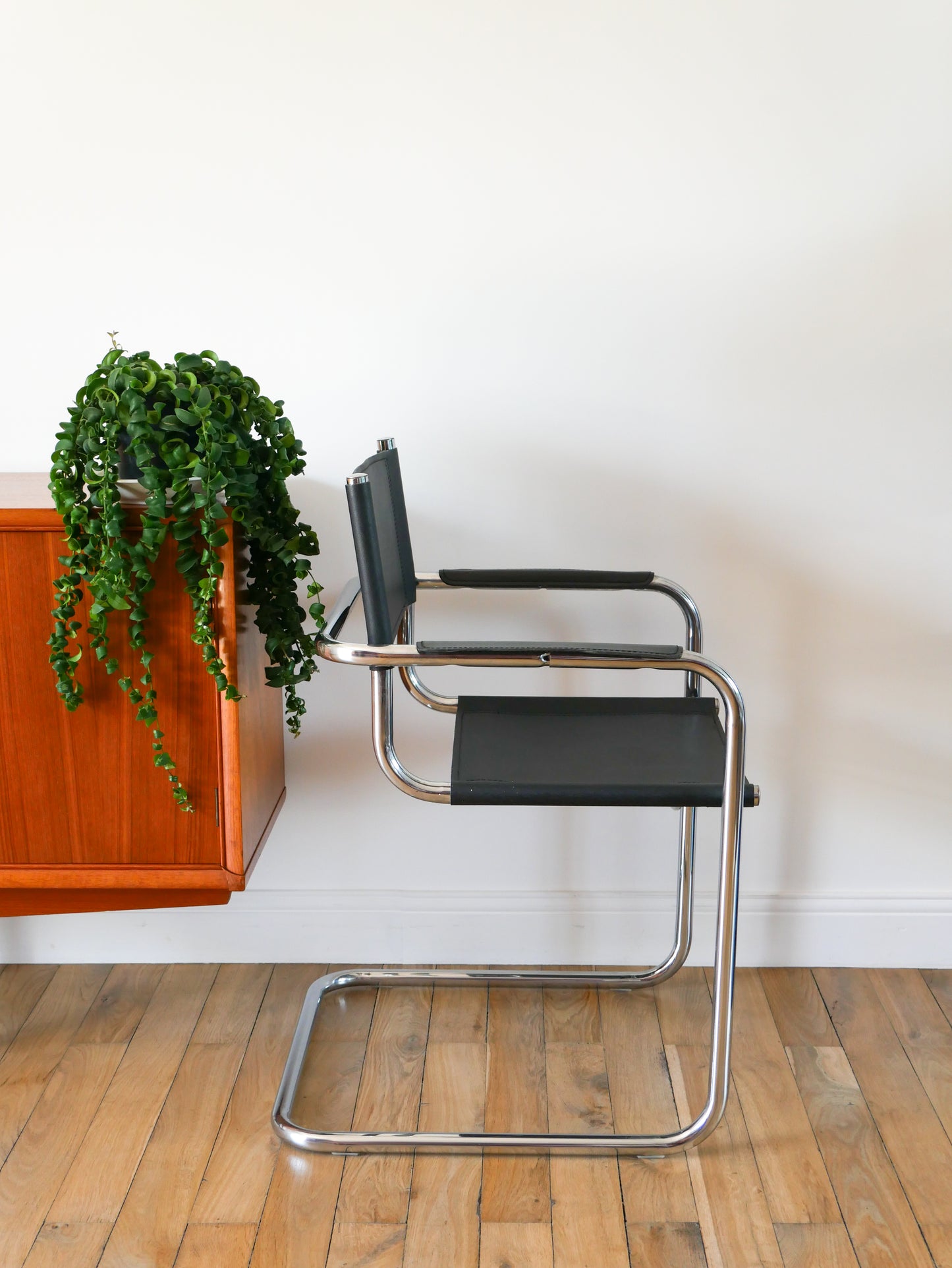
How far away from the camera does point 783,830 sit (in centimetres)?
202

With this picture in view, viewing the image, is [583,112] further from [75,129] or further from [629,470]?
[75,129]

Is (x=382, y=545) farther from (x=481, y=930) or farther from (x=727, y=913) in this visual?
(x=481, y=930)

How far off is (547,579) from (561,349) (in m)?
0.43

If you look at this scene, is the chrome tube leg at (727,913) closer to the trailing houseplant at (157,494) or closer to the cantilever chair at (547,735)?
the cantilever chair at (547,735)

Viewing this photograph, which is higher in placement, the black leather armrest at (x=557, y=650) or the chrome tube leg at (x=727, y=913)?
the black leather armrest at (x=557, y=650)

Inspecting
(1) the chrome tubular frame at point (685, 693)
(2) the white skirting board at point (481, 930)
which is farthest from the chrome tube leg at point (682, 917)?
(2) the white skirting board at point (481, 930)

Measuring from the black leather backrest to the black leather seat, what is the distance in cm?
22

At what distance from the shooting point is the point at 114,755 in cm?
157

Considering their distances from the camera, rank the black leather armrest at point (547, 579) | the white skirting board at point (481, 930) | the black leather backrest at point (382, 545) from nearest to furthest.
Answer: the black leather backrest at point (382, 545)
the black leather armrest at point (547, 579)
the white skirting board at point (481, 930)

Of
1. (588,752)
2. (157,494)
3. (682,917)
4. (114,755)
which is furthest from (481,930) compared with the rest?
(157,494)

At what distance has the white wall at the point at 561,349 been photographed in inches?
69.2

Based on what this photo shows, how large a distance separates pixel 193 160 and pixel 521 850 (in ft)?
4.50

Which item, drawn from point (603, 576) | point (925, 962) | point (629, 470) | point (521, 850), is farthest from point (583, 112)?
point (925, 962)

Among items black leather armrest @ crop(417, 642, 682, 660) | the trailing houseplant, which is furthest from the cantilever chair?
the trailing houseplant
